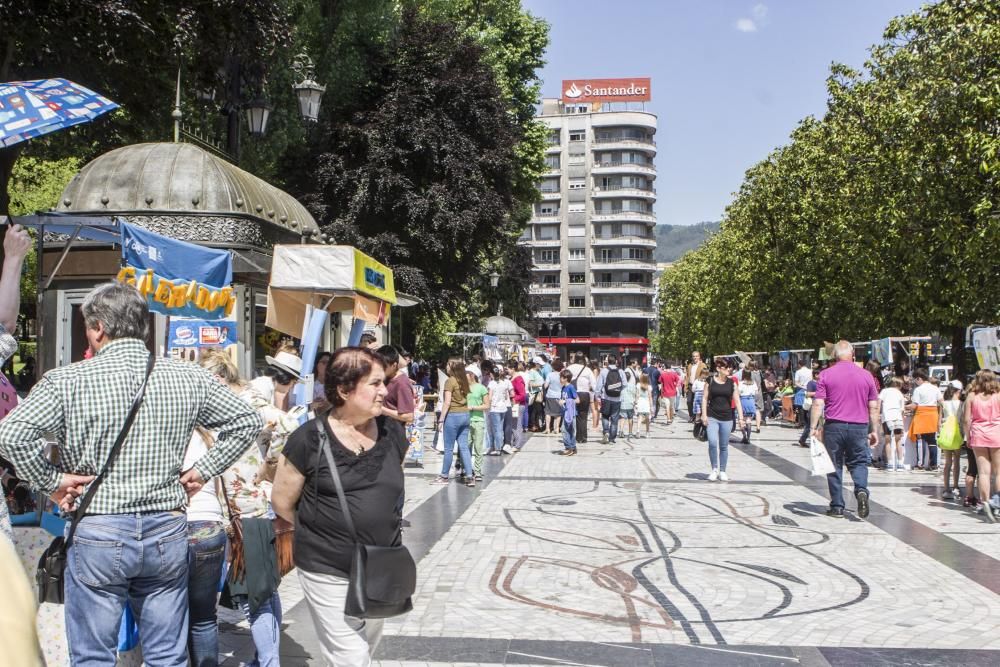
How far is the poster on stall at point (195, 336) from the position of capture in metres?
8.88

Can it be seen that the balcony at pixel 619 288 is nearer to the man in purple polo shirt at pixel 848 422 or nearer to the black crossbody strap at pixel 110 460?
the man in purple polo shirt at pixel 848 422

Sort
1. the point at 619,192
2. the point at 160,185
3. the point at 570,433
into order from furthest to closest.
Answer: the point at 619,192 < the point at 570,433 < the point at 160,185

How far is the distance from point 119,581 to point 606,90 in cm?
11645

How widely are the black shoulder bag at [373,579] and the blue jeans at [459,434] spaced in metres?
8.72

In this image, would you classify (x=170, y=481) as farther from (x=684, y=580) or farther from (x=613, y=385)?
(x=613, y=385)

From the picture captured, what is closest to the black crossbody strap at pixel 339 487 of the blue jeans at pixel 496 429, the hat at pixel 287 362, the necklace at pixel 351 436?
the necklace at pixel 351 436

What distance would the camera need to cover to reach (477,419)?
13.1 metres

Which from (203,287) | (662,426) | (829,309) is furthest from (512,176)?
(203,287)

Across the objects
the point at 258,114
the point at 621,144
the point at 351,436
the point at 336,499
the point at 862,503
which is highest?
the point at 621,144

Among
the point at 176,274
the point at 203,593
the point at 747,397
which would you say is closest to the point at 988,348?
the point at 747,397

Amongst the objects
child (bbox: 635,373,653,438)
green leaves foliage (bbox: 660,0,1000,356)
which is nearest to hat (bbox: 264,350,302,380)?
green leaves foliage (bbox: 660,0,1000,356)

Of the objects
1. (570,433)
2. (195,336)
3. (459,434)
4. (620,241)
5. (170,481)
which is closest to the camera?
(170,481)

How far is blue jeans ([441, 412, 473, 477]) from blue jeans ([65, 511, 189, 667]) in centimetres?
896

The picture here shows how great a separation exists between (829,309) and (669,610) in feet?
88.0
